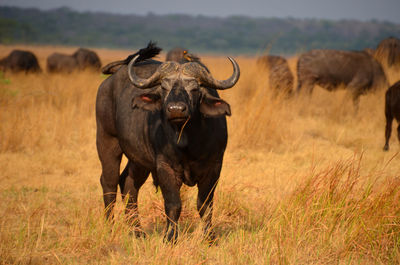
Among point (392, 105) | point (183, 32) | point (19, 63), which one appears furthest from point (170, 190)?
point (183, 32)

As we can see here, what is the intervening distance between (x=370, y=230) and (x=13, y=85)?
1445 centimetres

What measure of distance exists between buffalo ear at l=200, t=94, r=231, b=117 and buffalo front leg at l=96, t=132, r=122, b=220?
168 centimetres

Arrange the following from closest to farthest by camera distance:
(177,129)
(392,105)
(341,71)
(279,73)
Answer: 1. (177,129)
2. (392,105)
3. (279,73)
4. (341,71)

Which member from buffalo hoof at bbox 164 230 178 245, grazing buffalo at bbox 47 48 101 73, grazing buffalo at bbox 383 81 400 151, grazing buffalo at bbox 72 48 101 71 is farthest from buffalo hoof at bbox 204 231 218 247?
grazing buffalo at bbox 72 48 101 71

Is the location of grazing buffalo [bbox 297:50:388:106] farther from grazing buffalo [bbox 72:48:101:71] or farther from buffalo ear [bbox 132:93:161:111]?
grazing buffalo [bbox 72:48:101:71]

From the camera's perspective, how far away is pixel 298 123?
10938 mm

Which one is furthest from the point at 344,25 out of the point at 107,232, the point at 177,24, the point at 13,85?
the point at 107,232

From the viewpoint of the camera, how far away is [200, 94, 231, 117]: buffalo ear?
3818 mm

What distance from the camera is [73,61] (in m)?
22.4

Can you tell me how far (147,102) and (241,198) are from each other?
2.23m

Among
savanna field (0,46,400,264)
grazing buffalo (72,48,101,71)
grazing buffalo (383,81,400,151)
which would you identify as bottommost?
savanna field (0,46,400,264)

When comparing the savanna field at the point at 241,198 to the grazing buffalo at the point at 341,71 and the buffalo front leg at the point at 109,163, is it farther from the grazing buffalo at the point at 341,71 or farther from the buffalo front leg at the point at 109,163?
the grazing buffalo at the point at 341,71

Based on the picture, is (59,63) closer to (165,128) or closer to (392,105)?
(392,105)

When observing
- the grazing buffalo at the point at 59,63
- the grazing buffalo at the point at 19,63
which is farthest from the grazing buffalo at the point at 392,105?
the grazing buffalo at the point at 59,63
